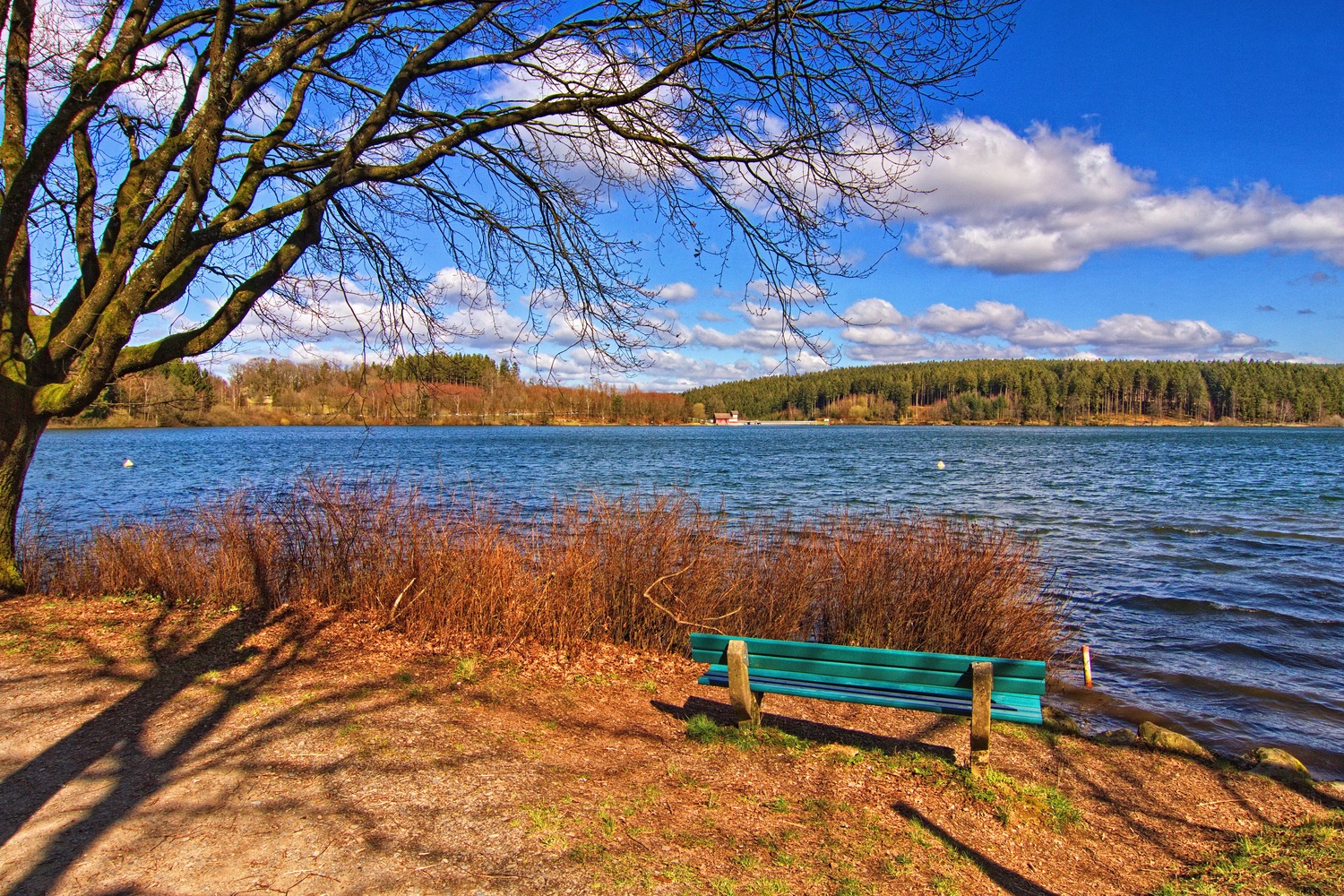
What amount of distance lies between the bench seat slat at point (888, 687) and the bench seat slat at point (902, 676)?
20 millimetres

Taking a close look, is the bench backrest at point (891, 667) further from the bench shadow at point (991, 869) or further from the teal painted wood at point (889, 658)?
the bench shadow at point (991, 869)

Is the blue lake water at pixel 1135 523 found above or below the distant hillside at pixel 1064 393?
below

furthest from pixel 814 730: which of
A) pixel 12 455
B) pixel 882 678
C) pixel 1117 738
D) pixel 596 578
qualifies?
pixel 12 455

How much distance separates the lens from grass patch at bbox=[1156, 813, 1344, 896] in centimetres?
417

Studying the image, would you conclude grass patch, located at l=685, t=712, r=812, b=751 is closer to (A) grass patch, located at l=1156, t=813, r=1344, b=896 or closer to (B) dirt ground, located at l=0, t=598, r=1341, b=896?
(B) dirt ground, located at l=0, t=598, r=1341, b=896

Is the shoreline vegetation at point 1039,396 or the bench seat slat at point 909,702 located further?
the shoreline vegetation at point 1039,396

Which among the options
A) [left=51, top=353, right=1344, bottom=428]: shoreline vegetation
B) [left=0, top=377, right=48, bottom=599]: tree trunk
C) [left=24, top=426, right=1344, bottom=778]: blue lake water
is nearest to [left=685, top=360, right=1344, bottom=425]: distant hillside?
[left=51, top=353, right=1344, bottom=428]: shoreline vegetation

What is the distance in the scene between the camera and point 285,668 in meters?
6.33

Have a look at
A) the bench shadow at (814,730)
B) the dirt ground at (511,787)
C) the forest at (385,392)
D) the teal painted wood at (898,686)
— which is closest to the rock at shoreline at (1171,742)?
the dirt ground at (511,787)

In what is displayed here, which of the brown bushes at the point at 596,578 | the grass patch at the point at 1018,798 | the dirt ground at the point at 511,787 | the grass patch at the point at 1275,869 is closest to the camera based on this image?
the dirt ground at the point at 511,787

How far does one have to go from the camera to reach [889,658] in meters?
5.22

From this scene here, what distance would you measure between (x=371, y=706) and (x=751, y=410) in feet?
593

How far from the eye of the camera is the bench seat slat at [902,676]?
505 centimetres

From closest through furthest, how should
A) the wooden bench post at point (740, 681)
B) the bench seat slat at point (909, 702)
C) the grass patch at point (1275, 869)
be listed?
the grass patch at point (1275, 869) → the bench seat slat at point (909, 702) → the wooden bench post at point (740, 681)
